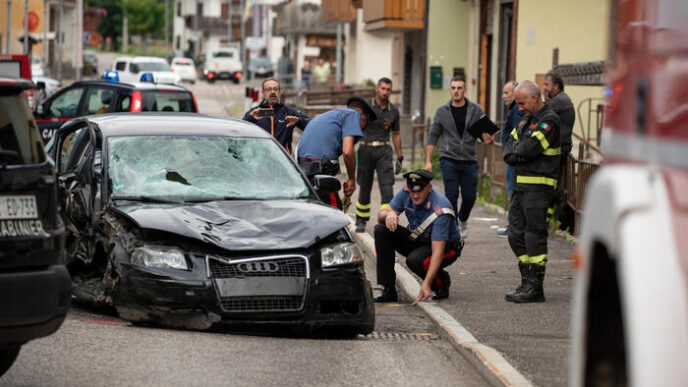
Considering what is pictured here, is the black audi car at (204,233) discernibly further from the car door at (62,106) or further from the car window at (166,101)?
the car door at (62,106)

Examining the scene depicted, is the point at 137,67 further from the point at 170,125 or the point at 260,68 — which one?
the point at 170,125

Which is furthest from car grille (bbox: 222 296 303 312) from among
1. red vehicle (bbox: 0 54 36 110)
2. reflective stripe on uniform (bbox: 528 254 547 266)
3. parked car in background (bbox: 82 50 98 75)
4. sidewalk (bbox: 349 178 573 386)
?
parked car in background (bbox: 82 50 98 75)

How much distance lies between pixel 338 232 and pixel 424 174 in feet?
4.99

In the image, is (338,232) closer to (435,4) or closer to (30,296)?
(30,296)

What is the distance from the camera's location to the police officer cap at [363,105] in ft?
42.9

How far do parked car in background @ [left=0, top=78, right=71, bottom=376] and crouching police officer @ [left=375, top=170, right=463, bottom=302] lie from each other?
4.22 m

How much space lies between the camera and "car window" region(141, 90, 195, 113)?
18938mm

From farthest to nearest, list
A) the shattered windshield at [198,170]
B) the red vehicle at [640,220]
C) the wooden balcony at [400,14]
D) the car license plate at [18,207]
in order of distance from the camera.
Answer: the wooden balcony at [400,14] < the shattered windshield at [198,170] < the car license plate at [18,207] < the red vehicle at [640,220]

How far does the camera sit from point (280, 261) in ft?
26.5

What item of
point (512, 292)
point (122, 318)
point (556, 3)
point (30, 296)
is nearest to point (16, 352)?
point (30, 296)

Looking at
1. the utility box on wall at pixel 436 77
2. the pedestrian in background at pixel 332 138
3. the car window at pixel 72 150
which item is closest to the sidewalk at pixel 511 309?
the pedestrian in background at pixel 332 138

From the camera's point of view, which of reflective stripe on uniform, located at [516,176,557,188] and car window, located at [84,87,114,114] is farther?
car window, located at [84,87,114,114]

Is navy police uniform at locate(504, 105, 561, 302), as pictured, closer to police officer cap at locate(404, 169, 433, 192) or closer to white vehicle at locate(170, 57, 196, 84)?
police officer cap at locate(404, 169, 433, 192)

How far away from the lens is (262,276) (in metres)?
8.02
